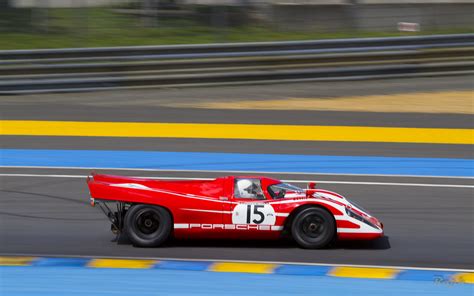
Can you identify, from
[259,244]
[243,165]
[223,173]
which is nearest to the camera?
[259,244]

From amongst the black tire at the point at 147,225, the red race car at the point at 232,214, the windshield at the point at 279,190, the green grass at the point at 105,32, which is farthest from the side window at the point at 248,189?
the green grass at the point at 105,32

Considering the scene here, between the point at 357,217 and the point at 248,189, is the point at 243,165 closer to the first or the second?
the point at 248,189

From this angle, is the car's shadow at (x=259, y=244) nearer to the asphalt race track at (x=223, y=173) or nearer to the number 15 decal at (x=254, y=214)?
the asphalt race track at (x=223, y=173)

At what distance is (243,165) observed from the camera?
11391mm

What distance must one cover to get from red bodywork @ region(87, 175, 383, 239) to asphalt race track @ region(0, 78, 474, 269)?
0.22m

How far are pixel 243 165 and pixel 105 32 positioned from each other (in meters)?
8.40

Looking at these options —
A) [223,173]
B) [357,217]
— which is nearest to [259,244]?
[357,217]

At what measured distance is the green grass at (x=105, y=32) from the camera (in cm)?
1825

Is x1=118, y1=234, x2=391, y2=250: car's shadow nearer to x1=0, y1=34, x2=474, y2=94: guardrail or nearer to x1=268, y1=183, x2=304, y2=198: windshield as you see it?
x1=268, y1=183, x2=304, y2=198: windshield

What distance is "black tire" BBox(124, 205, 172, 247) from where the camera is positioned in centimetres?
768

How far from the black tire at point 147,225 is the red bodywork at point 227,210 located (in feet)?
0.22

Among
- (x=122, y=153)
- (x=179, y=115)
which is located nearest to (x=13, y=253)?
(x=122, y=153)

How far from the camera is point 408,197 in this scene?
9.87 m

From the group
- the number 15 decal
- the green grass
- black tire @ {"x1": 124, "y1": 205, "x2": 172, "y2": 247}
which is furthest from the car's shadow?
the green grass
